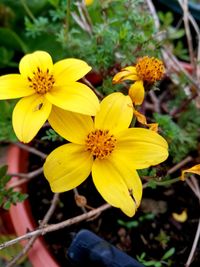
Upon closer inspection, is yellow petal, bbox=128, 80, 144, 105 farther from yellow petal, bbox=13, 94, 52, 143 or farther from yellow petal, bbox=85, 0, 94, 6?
yellow petal, bbox=85, 0, 94, 6

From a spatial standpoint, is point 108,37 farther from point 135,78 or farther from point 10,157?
point 10,157

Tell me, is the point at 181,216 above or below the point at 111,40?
below

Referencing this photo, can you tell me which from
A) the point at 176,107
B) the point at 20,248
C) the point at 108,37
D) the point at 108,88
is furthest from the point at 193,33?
the point at 20,248

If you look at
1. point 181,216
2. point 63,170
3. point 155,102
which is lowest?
point 181,216

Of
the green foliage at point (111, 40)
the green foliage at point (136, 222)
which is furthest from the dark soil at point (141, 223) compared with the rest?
the green foliage at point (111, 40)

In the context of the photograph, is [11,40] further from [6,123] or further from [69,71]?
[69,71]

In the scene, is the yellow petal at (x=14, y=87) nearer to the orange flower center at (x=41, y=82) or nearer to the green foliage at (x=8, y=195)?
the orange flower center at (x=41, y=82)

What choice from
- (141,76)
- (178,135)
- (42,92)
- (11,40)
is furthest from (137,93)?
(11,40)

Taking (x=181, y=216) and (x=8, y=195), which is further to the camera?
(x=181, y=216)
